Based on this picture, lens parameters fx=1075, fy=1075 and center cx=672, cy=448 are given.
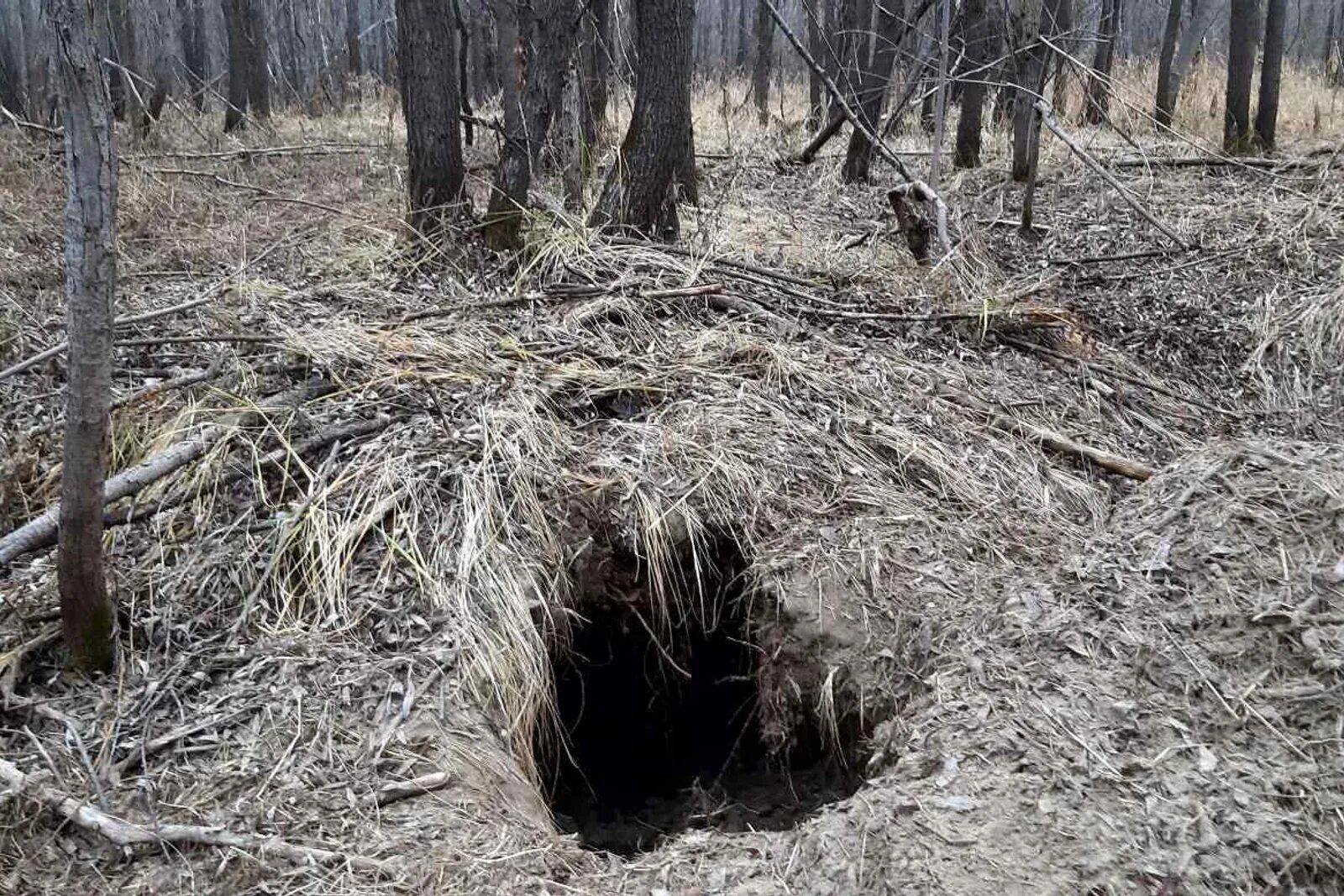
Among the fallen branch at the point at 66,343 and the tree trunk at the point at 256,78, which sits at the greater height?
the tree trunk at the point at 256,78

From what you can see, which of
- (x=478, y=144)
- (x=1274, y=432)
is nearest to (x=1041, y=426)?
(x=1274, y=432)

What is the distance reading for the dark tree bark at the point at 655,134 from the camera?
224 inches

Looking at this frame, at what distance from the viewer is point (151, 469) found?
3418mm

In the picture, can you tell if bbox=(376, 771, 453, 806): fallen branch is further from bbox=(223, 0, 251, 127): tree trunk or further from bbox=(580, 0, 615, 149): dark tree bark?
bbox=(223, 0, 251, 127): tree trunk

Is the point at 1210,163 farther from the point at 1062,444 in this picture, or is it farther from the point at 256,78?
the point at 256,78

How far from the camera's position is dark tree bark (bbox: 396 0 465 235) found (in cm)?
545

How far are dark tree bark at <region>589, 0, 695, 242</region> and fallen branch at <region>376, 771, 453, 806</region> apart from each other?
3457 millimetres

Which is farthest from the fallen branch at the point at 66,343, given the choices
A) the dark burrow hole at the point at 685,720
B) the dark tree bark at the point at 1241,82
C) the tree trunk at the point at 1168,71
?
the tree trunk at the point at 1168,71

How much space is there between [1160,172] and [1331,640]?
6.00m

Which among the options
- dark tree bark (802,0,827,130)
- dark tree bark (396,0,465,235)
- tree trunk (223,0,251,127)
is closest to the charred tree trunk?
tree trunk (223,0,251,127)

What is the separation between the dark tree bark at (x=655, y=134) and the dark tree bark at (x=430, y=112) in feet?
2.61

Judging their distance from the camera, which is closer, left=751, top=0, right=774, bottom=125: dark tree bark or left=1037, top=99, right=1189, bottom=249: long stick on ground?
left=1037, top=99, right=1189, bottom=249: long stick on ground

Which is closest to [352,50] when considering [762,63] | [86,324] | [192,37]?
[192,37]

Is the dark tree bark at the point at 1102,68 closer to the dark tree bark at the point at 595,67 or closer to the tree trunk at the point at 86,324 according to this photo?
the dark tree bark at the point at 595,67
